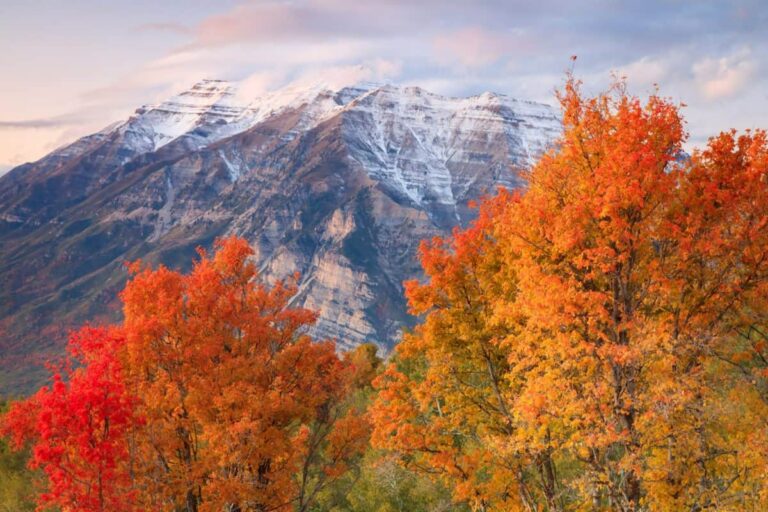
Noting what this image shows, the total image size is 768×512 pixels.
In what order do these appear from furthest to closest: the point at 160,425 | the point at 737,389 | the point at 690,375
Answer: the point at 160,425, the point at 737,389, the point at 690,375

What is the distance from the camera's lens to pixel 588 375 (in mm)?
22484

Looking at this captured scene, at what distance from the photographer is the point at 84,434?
84.4 feet

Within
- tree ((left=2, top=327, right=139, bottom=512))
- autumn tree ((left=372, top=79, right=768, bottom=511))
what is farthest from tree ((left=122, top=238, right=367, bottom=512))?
autumn tree ((left=372, top=79, right=768, bottom=511))

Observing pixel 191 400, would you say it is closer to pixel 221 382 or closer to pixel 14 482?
pixel 221 382

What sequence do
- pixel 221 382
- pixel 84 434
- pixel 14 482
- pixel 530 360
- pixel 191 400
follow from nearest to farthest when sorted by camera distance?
1. pixel 530 360
2. pixel 84 434
3. pixel 191 400
4. pixel 221 382
5. pixel 14 482

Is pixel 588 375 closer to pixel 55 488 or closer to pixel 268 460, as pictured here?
pixel 268 460

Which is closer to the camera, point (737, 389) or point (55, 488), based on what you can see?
point (737, 389)

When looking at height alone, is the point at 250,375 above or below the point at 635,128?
below

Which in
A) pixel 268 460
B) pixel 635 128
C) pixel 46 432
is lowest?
pixel 268 460

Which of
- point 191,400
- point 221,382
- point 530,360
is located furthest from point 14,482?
point 530,360

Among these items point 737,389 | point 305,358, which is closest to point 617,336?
point 737,389

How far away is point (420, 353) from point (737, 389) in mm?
13344

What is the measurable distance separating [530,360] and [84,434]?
16.7 meters

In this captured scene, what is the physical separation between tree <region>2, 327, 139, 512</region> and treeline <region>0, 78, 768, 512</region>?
0.09m
